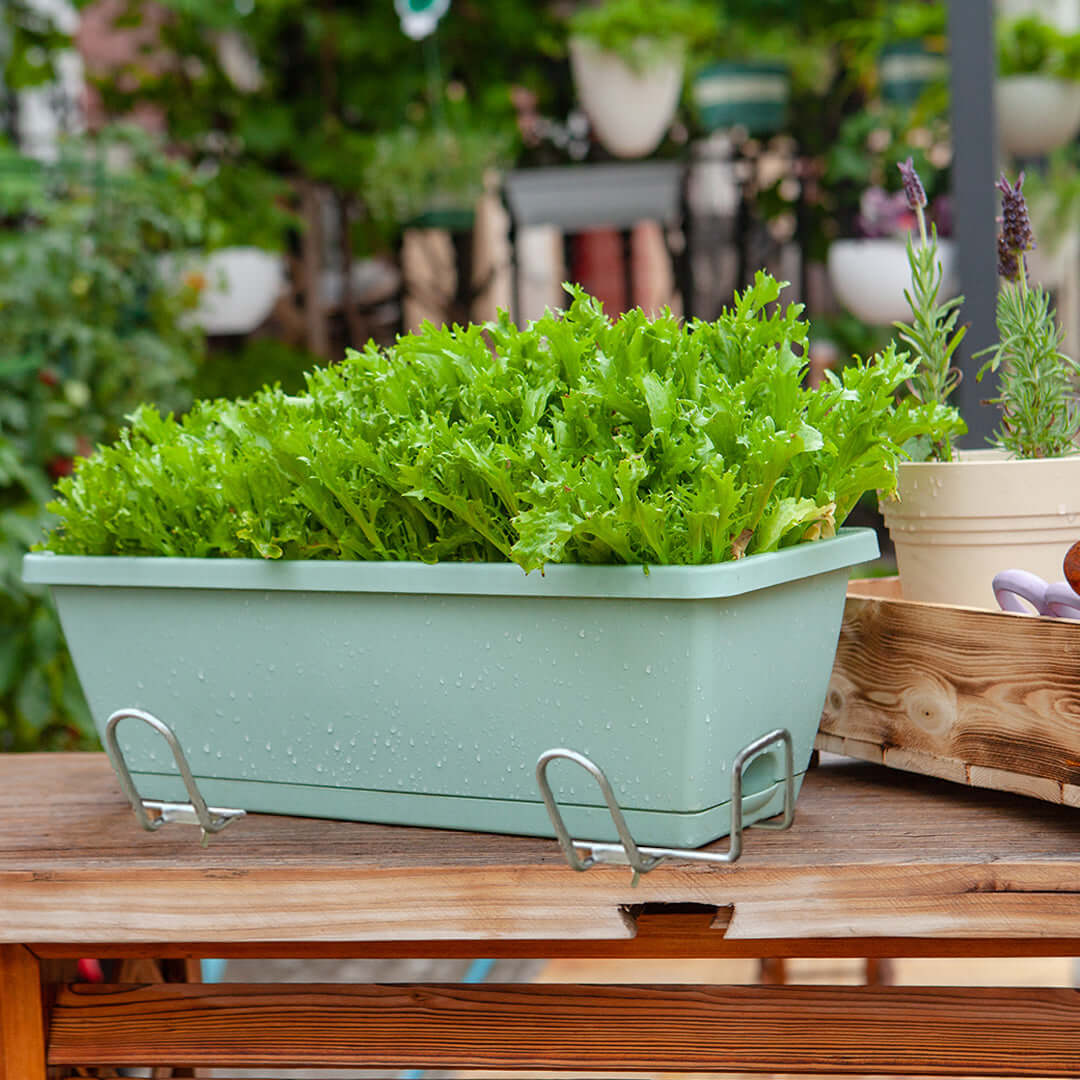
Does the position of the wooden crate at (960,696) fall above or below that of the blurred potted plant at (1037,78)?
below

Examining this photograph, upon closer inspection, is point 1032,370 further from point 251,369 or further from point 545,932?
point 251,369

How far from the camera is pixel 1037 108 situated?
2.76m

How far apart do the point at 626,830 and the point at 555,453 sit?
210 millimetres

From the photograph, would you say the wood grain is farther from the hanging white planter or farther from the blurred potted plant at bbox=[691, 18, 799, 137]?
the blurred potted plant at bbox=[691, 18, 799, 137]

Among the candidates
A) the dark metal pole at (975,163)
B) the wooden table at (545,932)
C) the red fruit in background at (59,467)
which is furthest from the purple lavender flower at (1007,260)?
the red fruit in background at (59,467)

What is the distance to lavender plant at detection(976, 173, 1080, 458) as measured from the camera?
2.95 feet

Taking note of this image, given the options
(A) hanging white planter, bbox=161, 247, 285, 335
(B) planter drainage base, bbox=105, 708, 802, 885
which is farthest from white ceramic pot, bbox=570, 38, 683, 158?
(B) planter drainage base, bbox=105, 708, 802, 885

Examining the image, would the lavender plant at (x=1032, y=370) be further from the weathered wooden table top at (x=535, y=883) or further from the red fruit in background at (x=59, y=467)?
the red fruit in background at (x=59, y=467)

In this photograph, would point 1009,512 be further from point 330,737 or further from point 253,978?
point 253,978

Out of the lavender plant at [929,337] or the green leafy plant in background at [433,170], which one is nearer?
the lavender plant at [929,337]

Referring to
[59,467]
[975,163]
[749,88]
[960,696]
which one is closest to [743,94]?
[749,88]

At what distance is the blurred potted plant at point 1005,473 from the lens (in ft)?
2.86

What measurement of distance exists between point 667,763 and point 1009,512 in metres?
0.31

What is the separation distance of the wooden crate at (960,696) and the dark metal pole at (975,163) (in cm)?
106
